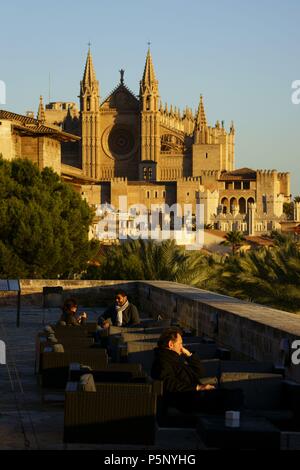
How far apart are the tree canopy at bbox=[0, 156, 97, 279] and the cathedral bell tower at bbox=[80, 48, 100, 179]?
288 ft

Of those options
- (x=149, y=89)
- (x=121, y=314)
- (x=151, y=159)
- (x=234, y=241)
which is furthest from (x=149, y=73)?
(x=121, y=314)

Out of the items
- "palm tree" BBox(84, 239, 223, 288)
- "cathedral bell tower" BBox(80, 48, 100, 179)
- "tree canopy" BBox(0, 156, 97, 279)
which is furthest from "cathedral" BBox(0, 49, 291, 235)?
"palm tree" BBox(84, 239, 223, 288)

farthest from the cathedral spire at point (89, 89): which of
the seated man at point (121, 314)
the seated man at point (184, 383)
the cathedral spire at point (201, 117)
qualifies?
the seated man at point (184, 383)

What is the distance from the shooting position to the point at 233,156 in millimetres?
154875

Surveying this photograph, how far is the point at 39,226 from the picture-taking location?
38219mm

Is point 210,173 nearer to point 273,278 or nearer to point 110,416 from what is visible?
point 273,278

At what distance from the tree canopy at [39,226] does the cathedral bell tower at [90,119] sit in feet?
288

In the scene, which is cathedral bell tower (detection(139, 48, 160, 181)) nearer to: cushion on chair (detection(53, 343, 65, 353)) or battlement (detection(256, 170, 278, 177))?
battlement (detection(256, 170, 278, 177))

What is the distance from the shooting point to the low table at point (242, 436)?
5777 mm

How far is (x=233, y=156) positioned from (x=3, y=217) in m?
118

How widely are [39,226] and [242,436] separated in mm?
32718

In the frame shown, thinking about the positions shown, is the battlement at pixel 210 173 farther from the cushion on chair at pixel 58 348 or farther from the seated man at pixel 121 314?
the cushion on chair at pixel 58 348
